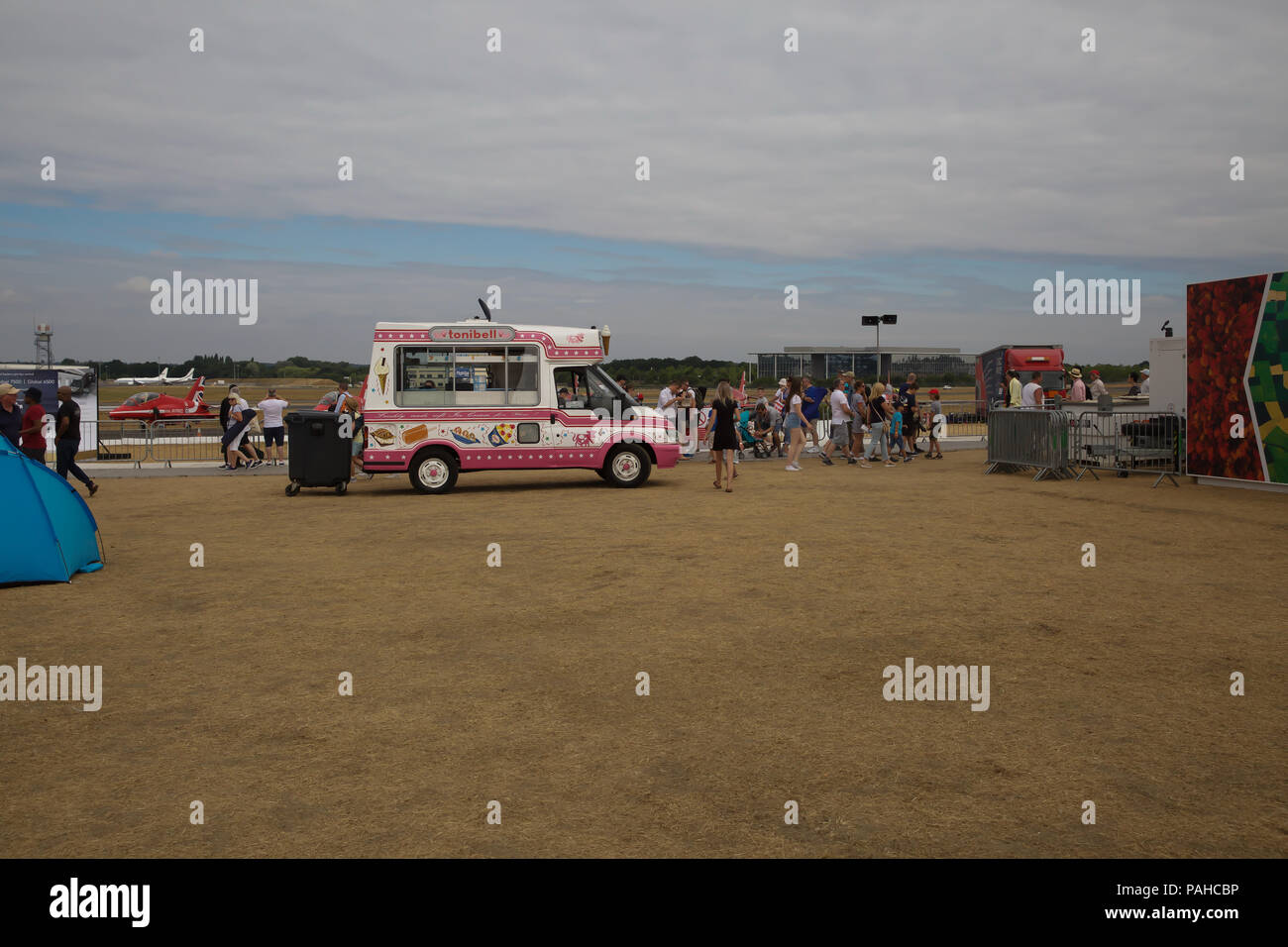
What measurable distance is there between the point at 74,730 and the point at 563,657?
9.66ft

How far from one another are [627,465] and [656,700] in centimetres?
1278

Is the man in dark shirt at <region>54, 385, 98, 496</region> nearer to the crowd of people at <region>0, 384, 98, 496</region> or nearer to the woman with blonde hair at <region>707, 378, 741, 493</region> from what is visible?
the crowd of people at <region>0, 384, 98, 496</region>

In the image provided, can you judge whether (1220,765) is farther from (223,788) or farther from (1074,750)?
(223,788)

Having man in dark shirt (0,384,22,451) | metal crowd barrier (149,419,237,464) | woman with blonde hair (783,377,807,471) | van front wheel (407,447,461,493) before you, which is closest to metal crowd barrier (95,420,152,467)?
metal crowd barrier (149,419,237,464)

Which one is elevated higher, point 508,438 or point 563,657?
point 508,438

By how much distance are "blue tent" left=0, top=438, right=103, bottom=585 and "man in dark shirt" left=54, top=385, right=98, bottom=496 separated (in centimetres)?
697

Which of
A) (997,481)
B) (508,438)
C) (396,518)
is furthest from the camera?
(997,481)

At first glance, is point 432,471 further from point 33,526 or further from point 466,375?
point 33,526

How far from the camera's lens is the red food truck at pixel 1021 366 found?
4356 centimetres

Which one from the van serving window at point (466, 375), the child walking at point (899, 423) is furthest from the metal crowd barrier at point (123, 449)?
the child walking at point (899, 423)

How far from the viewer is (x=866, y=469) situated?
22.7 metres

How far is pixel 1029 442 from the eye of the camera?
20.5 metres
